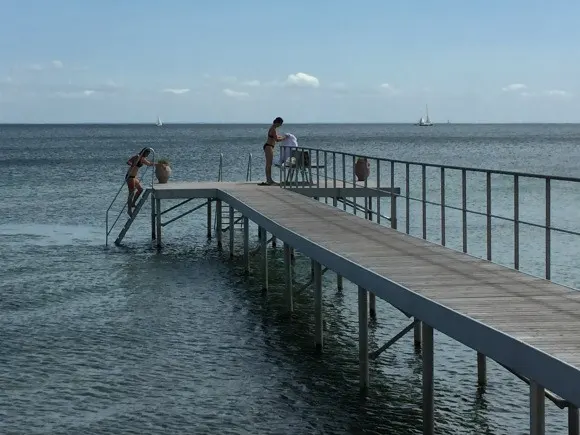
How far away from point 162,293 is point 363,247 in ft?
22.2

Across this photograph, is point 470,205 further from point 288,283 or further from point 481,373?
point 481,373

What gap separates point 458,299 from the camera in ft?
31.4

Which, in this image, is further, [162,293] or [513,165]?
[513,165]

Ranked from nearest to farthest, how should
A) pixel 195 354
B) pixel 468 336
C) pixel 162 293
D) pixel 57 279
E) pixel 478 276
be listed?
pixel 468 336, pixel 478 276, pixel 195 354, pixel 162 293, pixel 57 279

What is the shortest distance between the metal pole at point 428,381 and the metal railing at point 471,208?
1.74 meters

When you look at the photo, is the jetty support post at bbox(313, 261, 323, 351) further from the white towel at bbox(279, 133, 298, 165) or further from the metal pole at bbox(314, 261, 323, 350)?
the white towel at bbox(279, 133, 298, 165)

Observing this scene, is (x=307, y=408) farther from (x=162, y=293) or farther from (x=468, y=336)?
(x=162, y=293)

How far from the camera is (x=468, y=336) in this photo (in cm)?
859

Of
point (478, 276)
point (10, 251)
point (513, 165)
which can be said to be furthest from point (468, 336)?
point (513, 165)

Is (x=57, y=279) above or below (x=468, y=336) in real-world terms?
below

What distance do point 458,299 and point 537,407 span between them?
1821 mm

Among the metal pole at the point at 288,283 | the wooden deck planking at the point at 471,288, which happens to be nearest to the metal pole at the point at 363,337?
the wooden deck planking at the point at 471,288

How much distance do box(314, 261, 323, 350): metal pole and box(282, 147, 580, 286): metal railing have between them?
4.75 feet

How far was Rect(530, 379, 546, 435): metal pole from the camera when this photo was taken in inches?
308
